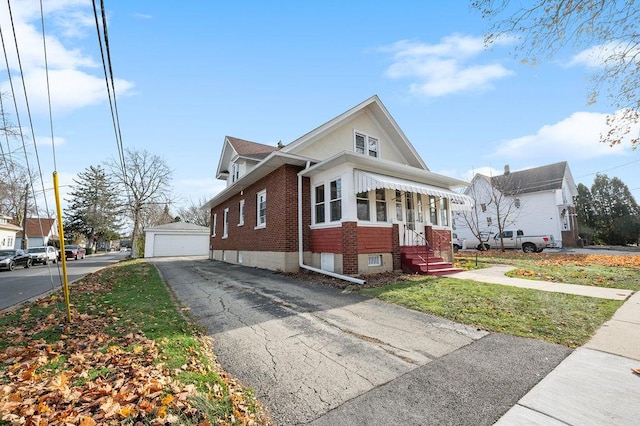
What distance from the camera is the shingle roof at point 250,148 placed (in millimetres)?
16578

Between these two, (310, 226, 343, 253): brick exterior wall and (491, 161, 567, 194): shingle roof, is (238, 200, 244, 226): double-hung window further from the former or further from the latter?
(491, 161, 567, 194): shingle roof

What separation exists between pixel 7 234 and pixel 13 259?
29032 millimetres

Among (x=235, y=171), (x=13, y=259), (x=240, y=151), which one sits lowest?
(x=13, y=259)

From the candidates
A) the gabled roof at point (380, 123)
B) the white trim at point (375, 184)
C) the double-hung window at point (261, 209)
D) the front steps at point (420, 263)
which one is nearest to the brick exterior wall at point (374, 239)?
the front steps at point (420, 263)

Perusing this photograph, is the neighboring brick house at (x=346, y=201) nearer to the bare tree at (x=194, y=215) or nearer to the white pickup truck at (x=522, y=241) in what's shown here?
the white pickup truck at (x=522, y=241)

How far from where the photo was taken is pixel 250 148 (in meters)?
18.0

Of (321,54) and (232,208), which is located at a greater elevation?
(321,54)

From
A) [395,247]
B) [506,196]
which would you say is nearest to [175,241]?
[395,247]

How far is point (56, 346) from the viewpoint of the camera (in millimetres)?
4102

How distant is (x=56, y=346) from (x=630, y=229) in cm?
5022

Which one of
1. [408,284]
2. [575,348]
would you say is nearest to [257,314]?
[408,284]

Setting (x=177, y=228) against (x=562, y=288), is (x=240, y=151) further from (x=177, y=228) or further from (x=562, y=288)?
(x=177, y=228)

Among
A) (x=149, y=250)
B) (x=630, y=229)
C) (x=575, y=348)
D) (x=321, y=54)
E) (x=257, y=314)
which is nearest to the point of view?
(x=575, y=348)

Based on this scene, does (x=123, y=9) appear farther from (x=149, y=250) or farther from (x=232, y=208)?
(x=149, y=250)
